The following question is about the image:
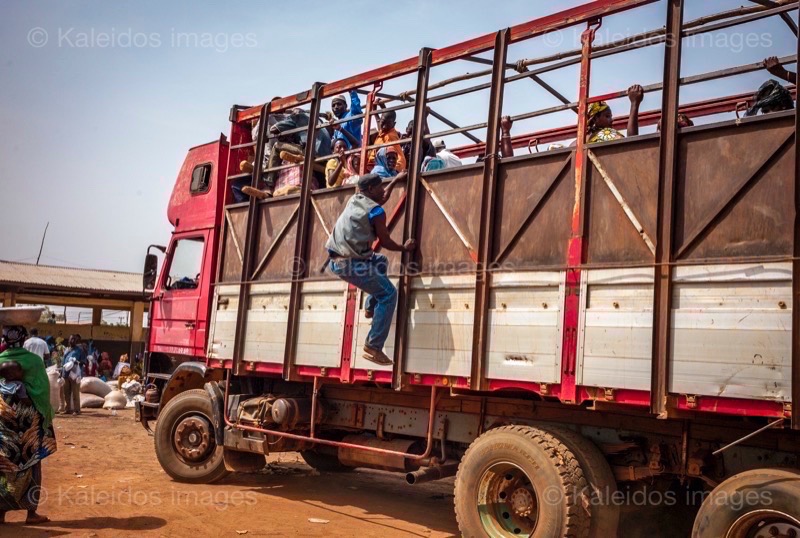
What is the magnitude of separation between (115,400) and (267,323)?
11.5 m

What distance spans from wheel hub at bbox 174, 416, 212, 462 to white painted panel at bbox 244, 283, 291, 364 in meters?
1.22

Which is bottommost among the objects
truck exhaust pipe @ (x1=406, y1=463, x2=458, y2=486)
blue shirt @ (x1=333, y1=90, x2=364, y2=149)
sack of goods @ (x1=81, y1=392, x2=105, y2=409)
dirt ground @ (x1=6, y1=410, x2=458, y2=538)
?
sack of goods @ (x1=81, y1=392, x2=105, y2=409)

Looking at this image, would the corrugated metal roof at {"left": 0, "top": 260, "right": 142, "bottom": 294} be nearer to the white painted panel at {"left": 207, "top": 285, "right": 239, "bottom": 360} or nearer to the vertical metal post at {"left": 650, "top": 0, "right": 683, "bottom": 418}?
the white painted panel at {"left": 207, "top": 285, "right": 239, "bottom": 360}

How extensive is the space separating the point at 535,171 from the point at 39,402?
4.62 meters

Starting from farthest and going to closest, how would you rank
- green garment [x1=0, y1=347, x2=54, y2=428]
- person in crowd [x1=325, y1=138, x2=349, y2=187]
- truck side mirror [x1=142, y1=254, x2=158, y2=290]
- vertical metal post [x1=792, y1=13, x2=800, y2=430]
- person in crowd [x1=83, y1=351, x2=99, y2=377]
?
1. person in crowd [x1=83, y1=351, x2=99, y2=377]
2. truck side mirror [x1=142, y1=254, x2=158, y2=290]
3. person in crowd [x1=325, y1=138, x2=349, y2=187]
4. green garment [x1=0, y1=347, x2=54, y2=428]
5. vertical metal post [x1=792, y1=13, x2=800, y2=430]

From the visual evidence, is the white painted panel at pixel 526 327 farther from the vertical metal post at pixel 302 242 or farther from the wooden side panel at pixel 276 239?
the wooden side panel at pixel 276 239

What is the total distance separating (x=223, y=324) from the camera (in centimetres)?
761

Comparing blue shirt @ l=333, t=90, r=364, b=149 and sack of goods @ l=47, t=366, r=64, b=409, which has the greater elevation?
blue shirt @ l=333, t=90, r=364, b=149

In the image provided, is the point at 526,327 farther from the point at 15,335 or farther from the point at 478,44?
the point at 15,335

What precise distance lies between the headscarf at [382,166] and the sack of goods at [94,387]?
13.6 meters

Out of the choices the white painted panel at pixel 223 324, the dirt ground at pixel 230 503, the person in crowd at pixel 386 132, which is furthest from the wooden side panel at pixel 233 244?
the dirt ground at pixel 230 503

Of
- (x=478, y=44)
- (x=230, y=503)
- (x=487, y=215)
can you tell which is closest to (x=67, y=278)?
(x=230, y=503)

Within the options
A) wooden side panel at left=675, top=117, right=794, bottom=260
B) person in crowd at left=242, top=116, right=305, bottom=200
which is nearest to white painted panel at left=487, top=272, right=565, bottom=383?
wooden side panel at left=675, top=117, right=794, bottom=260

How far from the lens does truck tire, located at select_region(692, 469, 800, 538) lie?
3.72 meters
